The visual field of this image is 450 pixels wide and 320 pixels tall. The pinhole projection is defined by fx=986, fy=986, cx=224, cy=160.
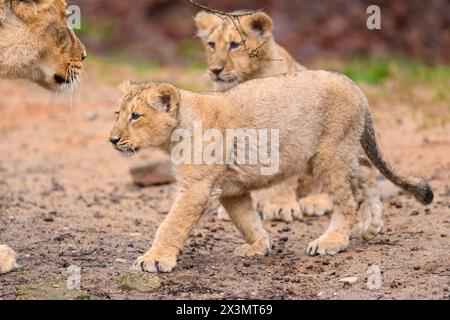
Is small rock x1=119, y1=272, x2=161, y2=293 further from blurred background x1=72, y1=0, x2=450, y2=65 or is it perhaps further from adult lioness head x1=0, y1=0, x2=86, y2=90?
blurred background x1=72, y1=0, x2=450, y2=65

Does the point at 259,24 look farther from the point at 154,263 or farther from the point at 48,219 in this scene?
the point at 154,263

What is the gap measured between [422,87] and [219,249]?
265 inches

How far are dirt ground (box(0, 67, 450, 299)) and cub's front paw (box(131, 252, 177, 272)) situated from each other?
0.08 m

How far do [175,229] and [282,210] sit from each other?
2169 mm

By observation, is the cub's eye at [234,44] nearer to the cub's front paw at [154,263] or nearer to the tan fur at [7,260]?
Answer: the cub's front paw at [154,263]

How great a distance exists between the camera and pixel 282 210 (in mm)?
8305

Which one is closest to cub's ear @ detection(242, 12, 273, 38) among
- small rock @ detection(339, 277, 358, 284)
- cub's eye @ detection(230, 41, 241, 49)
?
cub's eye @ detection(230, 41, 241, 49)

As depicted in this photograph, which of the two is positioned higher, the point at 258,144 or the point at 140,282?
the point at 258,144

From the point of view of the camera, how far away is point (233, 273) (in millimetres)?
6320

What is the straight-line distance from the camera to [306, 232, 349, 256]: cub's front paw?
6.84m

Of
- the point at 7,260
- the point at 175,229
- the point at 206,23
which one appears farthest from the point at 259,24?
the point at 7,260

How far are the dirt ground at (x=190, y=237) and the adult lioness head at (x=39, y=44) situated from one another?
122cm

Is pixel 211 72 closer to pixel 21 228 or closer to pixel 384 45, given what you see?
pixel 21 228
